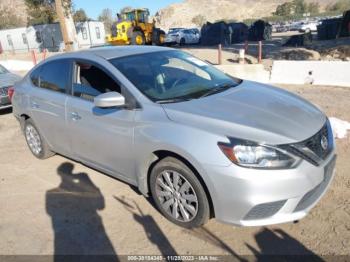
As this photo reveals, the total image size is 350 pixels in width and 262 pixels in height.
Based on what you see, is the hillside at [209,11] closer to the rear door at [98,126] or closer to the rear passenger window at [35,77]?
the rear passenger window at [35,77]

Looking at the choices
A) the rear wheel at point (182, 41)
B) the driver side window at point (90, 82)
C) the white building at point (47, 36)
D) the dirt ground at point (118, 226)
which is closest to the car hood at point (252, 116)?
the driver side window at point (90, 82)

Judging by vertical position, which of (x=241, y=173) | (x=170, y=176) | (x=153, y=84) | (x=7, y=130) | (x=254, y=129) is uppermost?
(x=153, y=84)

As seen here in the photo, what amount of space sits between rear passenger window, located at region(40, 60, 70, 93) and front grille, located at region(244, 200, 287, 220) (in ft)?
9.14

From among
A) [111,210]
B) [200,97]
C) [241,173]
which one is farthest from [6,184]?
[241,173]

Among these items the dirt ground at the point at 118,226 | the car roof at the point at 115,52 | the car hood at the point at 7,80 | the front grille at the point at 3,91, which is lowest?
the dirt ground at the point at 118,226

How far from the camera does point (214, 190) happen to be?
9.62 feet

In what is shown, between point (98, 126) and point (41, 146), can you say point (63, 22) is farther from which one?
point (98, 126)

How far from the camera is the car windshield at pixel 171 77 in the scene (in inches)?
141

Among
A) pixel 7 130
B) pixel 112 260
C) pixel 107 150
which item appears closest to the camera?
pixel 112 260

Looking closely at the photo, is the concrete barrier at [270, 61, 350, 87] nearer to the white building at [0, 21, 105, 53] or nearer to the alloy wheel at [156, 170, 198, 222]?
the alloy wheel at [156, 170, 198, 222]

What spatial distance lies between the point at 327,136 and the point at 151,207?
198 cm

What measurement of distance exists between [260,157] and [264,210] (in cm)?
47

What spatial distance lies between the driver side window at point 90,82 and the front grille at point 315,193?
2.10 m

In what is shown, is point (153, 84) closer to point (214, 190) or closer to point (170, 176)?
point (170, 176)
